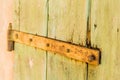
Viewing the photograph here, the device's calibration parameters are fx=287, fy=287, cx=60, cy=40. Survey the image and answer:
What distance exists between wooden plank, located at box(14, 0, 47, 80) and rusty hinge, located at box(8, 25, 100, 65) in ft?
0.06

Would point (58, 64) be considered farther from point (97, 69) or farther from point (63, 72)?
point (97, 69)

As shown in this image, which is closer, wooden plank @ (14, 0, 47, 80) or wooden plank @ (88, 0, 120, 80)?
wooden plank @ (88, 0, 120, 80)

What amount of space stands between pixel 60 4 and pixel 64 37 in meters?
0.10

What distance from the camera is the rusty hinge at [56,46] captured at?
787 millimetres

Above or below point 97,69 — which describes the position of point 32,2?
above

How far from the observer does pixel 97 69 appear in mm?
782

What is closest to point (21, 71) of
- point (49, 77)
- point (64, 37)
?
point (49, 77)

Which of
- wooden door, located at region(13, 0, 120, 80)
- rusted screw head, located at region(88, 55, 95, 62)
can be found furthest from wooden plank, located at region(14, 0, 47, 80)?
rusted screw head, located at region(88, 55, 95, 62)

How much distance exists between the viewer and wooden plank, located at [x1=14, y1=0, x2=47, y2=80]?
93cm

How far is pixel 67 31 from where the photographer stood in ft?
2.79

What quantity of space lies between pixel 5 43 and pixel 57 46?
0.99ft

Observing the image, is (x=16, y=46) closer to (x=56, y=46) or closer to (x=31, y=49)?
(x=31, y=49)

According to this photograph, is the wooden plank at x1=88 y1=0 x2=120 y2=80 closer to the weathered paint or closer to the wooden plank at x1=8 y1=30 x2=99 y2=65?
the wooden plank at x1=8 y1=30 x2=99 y2=65

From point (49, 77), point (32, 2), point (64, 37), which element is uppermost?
point (32, 2)
